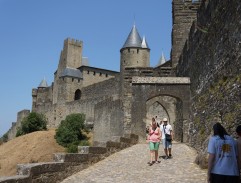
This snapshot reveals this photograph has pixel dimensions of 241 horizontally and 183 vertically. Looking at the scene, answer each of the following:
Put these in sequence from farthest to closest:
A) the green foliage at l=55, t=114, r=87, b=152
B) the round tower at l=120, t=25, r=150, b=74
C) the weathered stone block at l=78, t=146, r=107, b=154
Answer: the round tower at l=120, t=25, r=150, b=74 → the green foliage at l=55, t=114, r=87, b=152 → the weathered stone block at l=78, t=146, r=107, b=154

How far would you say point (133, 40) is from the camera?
44.9 m

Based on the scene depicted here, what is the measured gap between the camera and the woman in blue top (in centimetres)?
533

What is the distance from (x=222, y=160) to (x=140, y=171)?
379cm

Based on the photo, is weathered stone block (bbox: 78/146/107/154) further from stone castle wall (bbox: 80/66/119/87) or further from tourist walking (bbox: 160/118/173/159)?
stone castle wall (bbox: 80/66/119/87)

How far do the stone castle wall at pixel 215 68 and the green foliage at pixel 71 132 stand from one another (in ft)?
69.9

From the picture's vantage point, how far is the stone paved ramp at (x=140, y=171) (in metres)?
8.05

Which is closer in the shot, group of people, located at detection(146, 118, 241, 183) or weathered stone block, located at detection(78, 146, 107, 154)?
group of people, located at detection(146, 118, 241, 183)

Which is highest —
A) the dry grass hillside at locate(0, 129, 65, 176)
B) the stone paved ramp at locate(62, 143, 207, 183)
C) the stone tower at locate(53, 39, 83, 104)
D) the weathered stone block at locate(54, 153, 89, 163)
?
the stone tower at locate(53, 39, 83, 104)

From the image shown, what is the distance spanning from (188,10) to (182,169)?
1305cm

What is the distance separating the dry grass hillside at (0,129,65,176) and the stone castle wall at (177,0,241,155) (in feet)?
57.8

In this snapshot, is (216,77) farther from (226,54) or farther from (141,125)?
(141,125)

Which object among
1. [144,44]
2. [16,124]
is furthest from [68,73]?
[16,124]

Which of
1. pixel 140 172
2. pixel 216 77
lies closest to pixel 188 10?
pixel 216 77

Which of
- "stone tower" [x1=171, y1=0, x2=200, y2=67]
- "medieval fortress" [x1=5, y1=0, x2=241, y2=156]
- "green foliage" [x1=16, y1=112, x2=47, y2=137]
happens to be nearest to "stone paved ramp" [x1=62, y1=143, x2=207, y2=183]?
"medieval fortress" [x1=5, y1=0, x2=241, y2=156]
